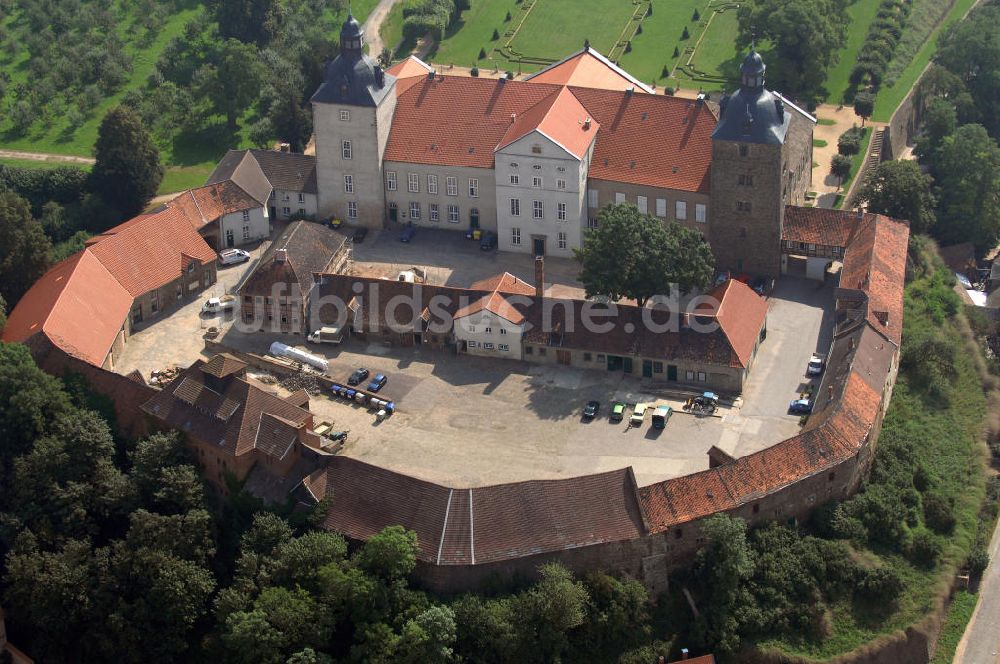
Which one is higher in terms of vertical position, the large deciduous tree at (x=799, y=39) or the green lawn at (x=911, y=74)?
the large deciduous tree at (x=799, y=39)

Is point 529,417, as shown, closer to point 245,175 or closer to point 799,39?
point 245,175

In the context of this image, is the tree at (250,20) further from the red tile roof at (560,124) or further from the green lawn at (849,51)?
the green lawn at (849,51)

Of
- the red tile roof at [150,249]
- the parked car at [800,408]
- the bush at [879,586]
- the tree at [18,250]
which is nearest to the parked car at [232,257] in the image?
the red tile roof at [150,249]

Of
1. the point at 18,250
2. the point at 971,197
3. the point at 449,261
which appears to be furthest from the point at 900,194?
the point at 18,250

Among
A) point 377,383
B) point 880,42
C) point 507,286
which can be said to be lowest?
point 377,383

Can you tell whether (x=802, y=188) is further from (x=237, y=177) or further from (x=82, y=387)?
(x=82, y=387)

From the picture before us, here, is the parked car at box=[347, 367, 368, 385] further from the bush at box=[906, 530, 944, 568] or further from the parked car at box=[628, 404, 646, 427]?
the bush at box=[906, 530, 944, 568]
